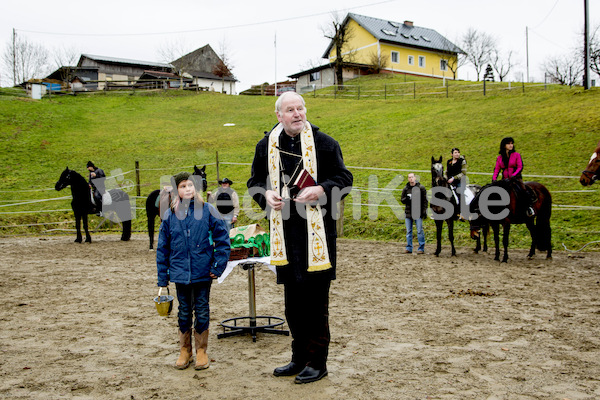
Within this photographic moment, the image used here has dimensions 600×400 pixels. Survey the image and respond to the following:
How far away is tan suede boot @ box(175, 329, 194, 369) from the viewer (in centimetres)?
412

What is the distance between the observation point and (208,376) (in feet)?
12.9

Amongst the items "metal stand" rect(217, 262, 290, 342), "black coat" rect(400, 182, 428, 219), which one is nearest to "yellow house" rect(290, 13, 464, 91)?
"black coat" rect(400, 182, 428, 219)

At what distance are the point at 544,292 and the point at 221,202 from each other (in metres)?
6.99

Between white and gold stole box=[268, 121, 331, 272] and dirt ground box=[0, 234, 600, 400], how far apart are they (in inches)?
38.3

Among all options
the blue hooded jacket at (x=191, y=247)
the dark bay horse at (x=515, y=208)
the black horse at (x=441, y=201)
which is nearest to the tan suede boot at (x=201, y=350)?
the blue hooded jacket at (x=191, y=247)

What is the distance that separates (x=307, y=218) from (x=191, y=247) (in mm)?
1094

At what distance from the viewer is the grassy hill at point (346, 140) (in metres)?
14.3

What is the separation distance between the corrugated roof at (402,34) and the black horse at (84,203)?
42.4 m

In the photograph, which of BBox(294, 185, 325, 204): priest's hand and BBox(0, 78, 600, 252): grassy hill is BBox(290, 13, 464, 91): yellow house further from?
BBox(294, 185, 325, 204): priest's hand

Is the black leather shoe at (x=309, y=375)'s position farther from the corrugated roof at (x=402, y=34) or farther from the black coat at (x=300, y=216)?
the corrugated roof at (x=402, y=34)

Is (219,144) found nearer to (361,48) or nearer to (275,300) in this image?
(275,300)

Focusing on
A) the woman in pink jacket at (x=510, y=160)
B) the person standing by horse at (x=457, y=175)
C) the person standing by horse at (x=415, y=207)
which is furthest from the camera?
the person standing by horse at (x=457, y=175)

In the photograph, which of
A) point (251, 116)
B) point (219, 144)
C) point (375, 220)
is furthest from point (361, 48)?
point (375, 220)

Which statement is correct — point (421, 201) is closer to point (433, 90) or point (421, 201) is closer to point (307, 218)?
point (307, 218)
